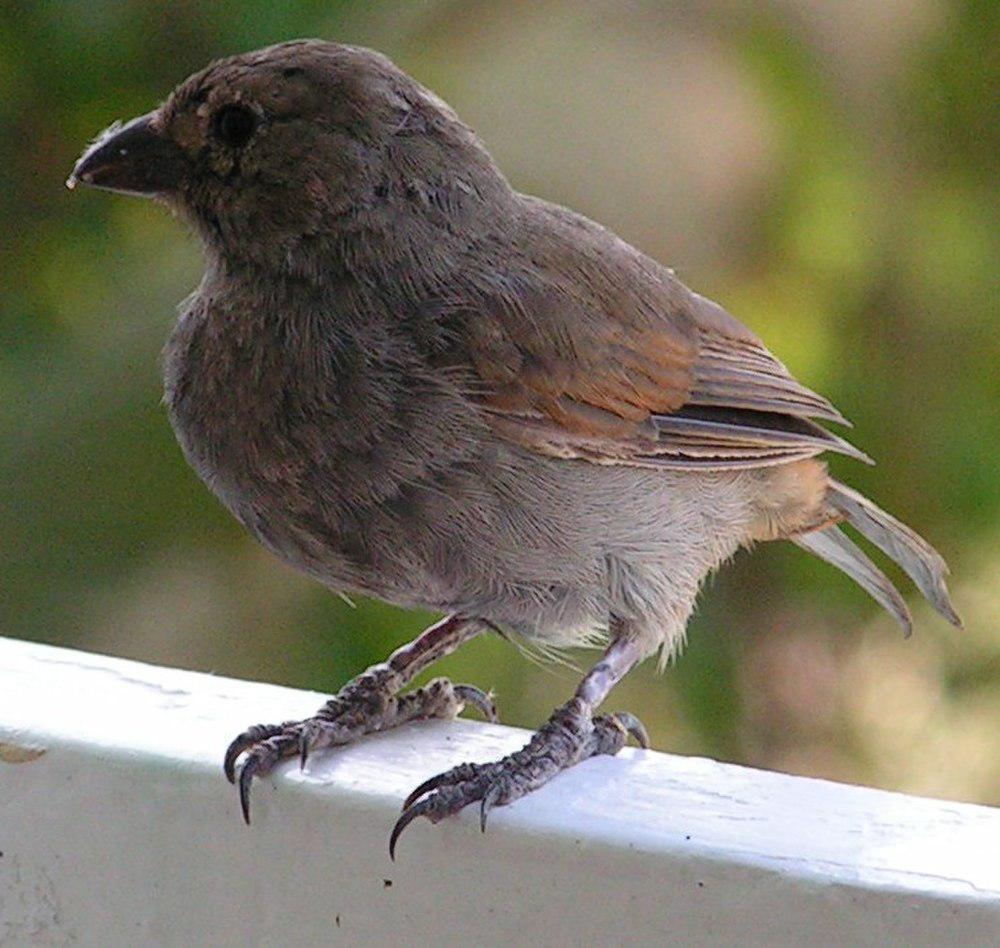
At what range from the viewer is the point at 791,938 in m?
2.26

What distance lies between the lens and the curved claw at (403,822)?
2.46 metres

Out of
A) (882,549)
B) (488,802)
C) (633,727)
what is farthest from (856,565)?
(488,802)

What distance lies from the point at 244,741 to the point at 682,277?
181cm

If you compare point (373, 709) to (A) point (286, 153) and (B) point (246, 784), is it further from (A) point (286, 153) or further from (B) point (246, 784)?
(A) point (286, 153)

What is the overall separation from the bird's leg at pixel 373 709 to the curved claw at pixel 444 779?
7.5 inches

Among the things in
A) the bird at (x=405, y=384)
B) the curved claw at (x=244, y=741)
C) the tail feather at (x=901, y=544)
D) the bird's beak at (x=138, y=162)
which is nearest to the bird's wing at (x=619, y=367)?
the bird at (x=405, y=384)

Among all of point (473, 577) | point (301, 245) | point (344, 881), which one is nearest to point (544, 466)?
point (473, 577)

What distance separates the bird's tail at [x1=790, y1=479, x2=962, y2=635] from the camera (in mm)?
3725

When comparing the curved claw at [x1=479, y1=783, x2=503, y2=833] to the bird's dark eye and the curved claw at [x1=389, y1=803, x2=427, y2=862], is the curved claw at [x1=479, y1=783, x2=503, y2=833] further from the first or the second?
the bird's dark eye

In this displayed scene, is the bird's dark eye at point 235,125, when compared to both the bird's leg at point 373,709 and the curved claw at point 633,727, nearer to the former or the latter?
the bird's leg at point 373,709

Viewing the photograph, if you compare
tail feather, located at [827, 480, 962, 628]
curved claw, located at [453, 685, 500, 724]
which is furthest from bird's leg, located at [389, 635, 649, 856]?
tail feather, located at [827, 480, 962, 628]

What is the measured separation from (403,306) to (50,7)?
1374 mm

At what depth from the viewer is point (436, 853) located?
8.09 ft

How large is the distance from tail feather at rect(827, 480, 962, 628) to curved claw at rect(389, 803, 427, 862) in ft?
4.64
